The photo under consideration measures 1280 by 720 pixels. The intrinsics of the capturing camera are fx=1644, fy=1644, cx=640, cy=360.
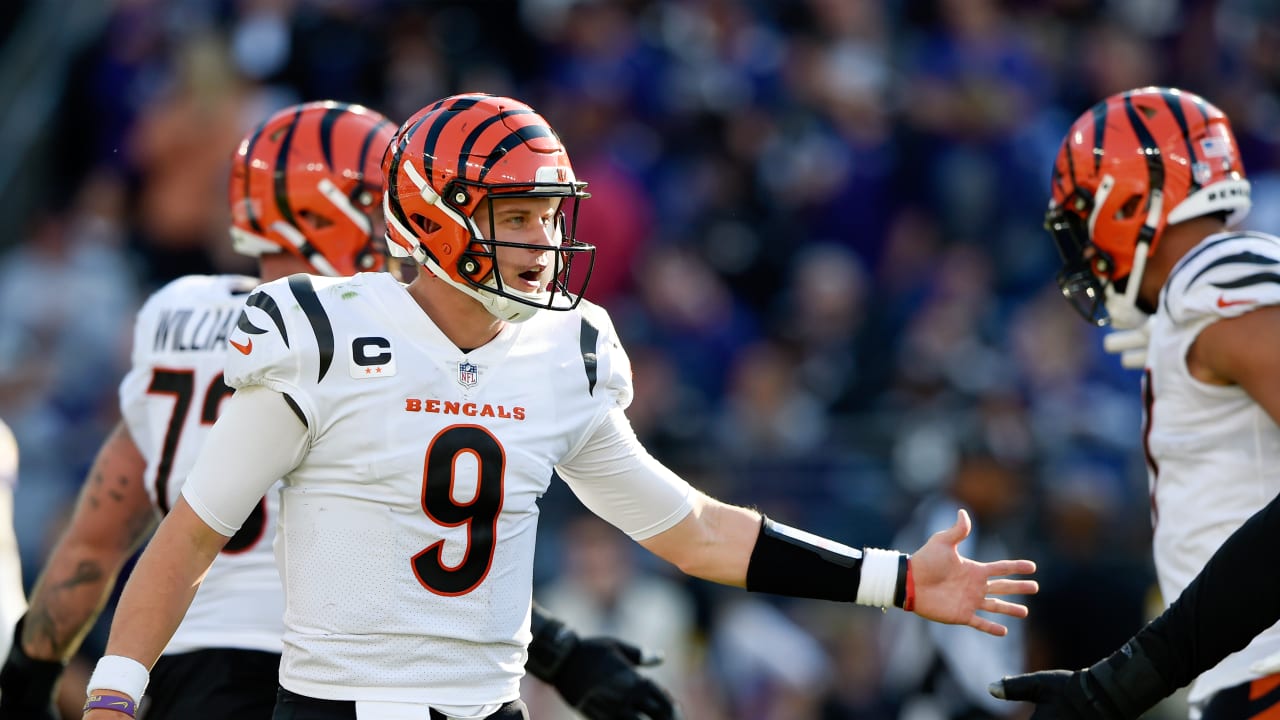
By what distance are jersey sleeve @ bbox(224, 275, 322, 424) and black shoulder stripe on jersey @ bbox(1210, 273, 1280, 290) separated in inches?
88.3

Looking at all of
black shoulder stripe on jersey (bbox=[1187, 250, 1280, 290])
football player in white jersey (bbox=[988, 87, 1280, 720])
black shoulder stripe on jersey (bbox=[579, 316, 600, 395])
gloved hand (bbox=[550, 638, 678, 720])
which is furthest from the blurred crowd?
black shoulder stripe on jersey (bbox=[579, 316, 600, 395])

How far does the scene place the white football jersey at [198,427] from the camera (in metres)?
4.28

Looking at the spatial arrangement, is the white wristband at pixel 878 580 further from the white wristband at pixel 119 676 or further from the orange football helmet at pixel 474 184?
the white wristband at pixel 119 676

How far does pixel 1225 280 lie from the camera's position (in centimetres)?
417

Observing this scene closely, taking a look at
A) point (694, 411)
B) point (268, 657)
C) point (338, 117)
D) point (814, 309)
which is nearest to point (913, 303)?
point (814, 309)

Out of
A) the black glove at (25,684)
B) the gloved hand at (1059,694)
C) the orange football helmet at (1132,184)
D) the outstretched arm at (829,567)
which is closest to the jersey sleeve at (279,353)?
the outstretched arm at (829,567)

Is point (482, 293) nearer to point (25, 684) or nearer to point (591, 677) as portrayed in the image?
point (591, 677)

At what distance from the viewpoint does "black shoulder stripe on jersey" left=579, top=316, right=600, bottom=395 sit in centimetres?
385

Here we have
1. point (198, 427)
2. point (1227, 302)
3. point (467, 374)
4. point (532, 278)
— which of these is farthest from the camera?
point (198, 427)

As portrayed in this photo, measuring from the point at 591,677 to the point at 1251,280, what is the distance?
211 cm

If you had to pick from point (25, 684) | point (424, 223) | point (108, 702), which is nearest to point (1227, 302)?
point (424, 223)

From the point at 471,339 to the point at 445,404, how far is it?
20 cm

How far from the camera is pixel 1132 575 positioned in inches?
303

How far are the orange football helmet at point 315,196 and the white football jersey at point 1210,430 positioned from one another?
2.24 m
